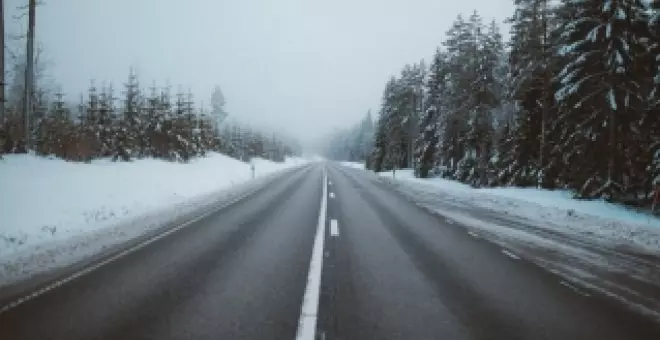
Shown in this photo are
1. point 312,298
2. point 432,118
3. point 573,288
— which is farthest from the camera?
point 432,118

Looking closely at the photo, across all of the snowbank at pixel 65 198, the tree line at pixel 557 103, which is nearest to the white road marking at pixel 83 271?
the snowbank at pixel 65 198

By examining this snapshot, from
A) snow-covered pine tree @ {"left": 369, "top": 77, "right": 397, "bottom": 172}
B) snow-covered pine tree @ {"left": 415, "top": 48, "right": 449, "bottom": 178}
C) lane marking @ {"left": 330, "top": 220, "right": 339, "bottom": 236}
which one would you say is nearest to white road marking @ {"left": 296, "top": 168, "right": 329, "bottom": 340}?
lane marking @ {"left": 330, "top": 220, "right": 339, "bottom": 236}

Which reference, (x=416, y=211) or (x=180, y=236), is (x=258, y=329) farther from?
(x=416, y=211)

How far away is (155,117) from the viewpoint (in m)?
43.6

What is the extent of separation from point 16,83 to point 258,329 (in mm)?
56737

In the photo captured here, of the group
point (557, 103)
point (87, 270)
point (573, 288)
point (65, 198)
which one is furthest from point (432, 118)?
point (87, 270)

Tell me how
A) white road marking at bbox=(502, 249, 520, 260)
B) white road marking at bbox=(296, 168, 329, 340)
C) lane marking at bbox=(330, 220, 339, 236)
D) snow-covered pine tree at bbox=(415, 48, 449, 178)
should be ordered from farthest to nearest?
snow-covered pine tree at bbox=(415, 48, 449, 178) < lane marking at bbox=(330, 220, 339, 236) < white road marking at bbox=(502, 249, 520, 260) < white road marking at bbox=(296, 168, 329, 340)

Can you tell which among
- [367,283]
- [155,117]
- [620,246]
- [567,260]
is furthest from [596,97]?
[155,117]

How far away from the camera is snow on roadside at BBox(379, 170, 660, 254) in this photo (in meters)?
12.0

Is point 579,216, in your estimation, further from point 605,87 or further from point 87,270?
point 87,270

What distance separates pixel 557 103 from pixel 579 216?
8.53 m

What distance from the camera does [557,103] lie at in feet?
74.3

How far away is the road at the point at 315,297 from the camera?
15.4 ft

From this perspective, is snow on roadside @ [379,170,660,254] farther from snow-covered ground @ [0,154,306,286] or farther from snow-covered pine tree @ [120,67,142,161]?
snow-covered pine tree @ [120,67,142,161]
